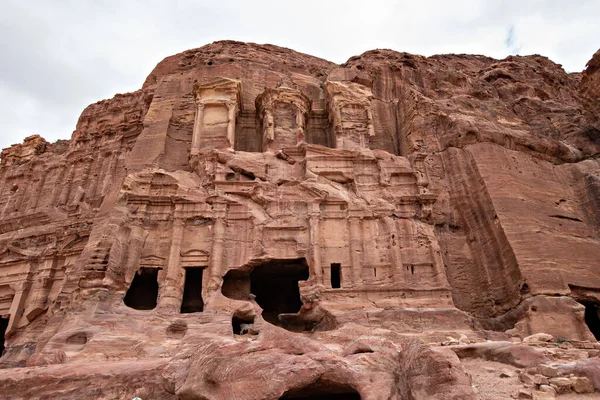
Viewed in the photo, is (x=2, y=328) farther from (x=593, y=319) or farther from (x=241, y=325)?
(x=593, y=319)

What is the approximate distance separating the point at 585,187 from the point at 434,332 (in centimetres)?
1158

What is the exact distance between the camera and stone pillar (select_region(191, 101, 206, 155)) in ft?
65.5

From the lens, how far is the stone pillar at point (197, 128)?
65.5ft

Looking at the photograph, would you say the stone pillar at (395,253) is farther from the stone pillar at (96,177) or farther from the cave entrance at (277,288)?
the stone pillar at (96,177)

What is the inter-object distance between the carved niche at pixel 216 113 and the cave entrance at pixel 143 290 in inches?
Result: 237

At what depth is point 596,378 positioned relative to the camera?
22.2 feet

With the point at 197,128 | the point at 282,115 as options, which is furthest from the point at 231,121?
the point at 282,115

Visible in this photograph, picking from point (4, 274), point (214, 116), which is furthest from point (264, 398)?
point (4, 274)

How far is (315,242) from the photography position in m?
16.2

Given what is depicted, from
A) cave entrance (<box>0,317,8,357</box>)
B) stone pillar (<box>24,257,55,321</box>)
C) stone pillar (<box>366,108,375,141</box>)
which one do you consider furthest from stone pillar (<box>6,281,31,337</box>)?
stone pillar (<box>366,108,375,141</box>)

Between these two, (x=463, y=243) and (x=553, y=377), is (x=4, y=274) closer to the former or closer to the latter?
(x=463, y=243)

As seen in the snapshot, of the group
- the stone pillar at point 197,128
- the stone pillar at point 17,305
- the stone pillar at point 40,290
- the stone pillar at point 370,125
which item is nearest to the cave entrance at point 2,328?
the stone pillar at point 17,305

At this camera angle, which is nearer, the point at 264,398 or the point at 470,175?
the point at 264,398

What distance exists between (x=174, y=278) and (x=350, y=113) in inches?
497
